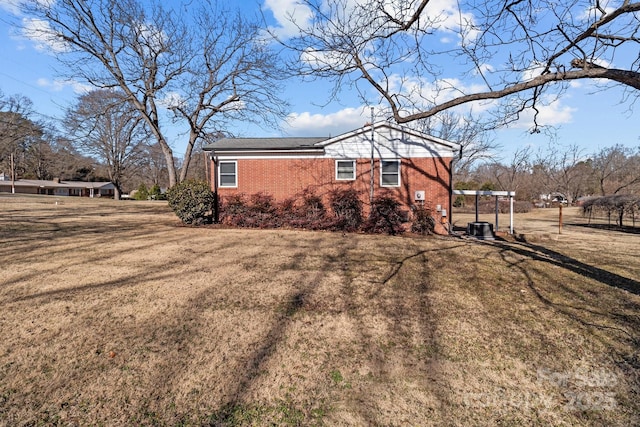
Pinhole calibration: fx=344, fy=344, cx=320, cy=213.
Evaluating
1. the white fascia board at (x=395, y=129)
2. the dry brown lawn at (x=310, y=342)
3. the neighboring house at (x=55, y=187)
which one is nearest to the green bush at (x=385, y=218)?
the white fascia board at (x=395, y=129)

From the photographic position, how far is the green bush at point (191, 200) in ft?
43.8

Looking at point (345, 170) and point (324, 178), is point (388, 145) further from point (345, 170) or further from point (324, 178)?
point (324, 178)

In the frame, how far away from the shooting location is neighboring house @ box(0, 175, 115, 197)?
51.2m

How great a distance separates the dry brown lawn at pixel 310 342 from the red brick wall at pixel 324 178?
637 cm

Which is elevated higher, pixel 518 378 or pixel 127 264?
pixel 127 264

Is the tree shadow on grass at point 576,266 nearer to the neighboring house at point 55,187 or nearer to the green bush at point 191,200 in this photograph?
the green bush at point 191,200

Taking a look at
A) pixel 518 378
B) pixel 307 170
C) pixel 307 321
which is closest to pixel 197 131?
pixel 307 170

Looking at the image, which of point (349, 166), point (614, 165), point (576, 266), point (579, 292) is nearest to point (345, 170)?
point (349, 166)

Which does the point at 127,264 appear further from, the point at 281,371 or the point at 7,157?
the point at 7,157

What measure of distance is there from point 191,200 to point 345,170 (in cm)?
617

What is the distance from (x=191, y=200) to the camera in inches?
527

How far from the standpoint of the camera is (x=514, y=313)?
491cm

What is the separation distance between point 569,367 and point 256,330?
136 inches

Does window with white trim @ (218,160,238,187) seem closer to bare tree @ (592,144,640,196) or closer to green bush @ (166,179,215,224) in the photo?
green bush @ (166,179,215,224)
